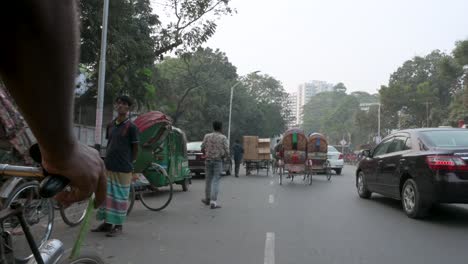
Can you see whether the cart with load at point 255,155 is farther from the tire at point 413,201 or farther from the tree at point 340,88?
the tree at point 340,88

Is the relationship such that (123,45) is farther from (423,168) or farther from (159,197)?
(423,168)

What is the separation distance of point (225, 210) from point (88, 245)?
3827mm

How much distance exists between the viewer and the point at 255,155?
933 inches

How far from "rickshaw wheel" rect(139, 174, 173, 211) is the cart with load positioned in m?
13.3

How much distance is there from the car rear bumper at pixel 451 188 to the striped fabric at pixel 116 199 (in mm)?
4802

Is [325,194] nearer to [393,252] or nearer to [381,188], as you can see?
[381,188]

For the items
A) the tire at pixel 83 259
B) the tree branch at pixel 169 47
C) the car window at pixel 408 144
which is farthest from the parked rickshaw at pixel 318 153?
the tire at pixel 83 259

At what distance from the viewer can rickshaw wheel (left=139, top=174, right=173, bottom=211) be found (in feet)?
29.8

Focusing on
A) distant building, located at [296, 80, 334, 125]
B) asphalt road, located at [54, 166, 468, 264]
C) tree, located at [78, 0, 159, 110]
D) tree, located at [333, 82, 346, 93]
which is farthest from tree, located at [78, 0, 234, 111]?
distant building, located at [296, 80, 334, 125]

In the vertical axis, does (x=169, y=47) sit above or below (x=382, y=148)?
above

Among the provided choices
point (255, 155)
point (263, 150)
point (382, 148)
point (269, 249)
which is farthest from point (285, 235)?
point (263, 150)

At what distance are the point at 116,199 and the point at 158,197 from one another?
306 centimetres

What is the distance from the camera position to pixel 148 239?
637 cm

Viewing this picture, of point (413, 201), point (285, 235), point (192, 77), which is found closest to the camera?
point (285, 235)
